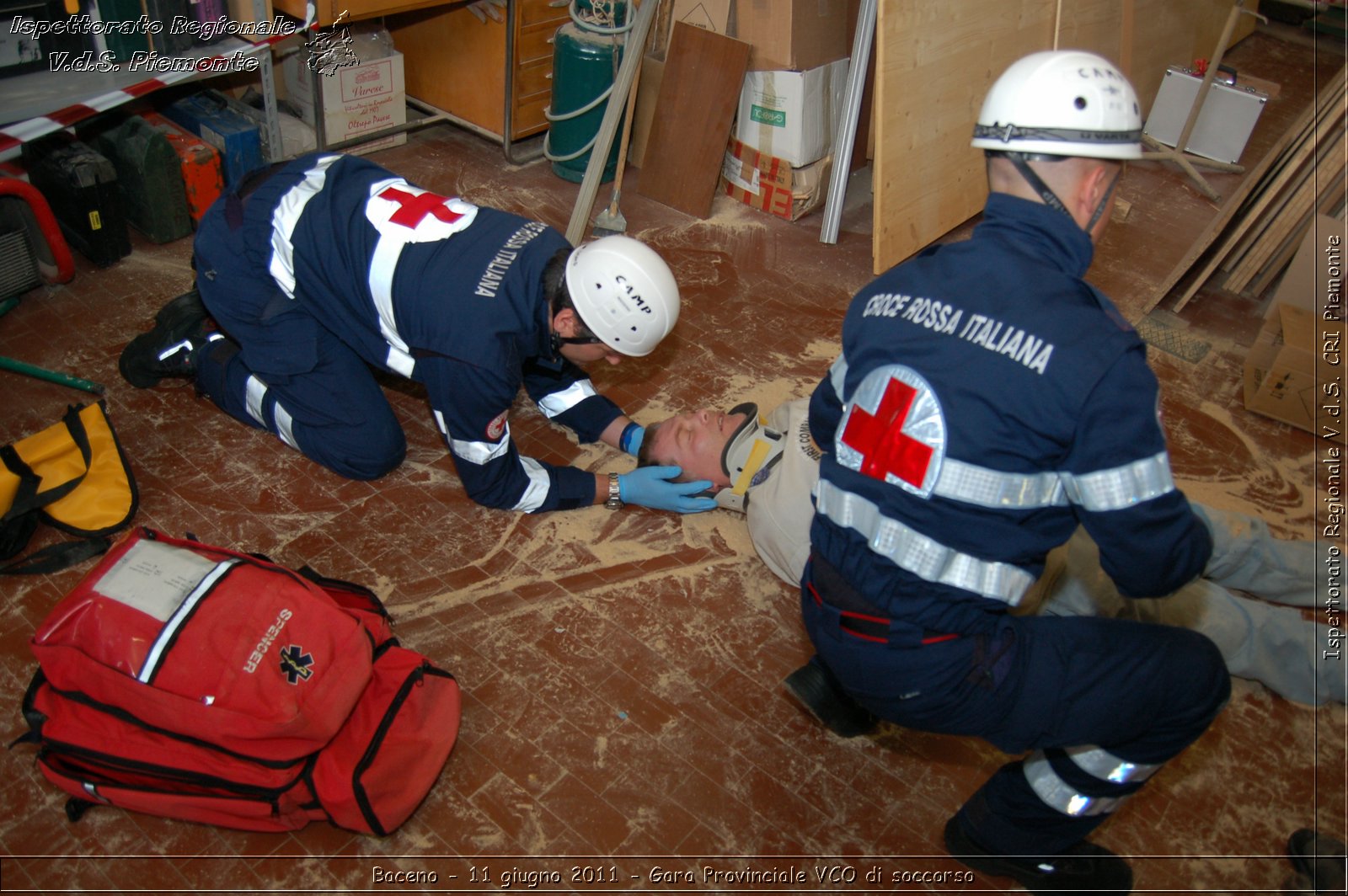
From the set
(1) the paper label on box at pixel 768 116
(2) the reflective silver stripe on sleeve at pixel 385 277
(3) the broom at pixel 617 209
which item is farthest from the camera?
(1) the paper label on box at pixel 768 116

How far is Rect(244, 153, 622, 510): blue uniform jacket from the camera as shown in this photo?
9.34 ft

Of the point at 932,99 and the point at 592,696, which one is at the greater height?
the point at 932,99

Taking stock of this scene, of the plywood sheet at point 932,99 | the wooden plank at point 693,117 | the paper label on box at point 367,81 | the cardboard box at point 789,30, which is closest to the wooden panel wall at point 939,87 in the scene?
the plywood sheet at point 932,99

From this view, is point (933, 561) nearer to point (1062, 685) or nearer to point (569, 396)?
point (1062, 685)

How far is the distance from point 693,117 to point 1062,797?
395 cm

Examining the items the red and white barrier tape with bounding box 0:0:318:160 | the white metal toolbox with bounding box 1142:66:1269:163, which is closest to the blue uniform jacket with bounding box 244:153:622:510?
the red and white barrier tape with bounding box 0:0:318:160

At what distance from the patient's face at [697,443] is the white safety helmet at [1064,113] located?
1.45m

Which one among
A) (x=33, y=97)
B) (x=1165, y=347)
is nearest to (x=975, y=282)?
(x=1165, y=347)

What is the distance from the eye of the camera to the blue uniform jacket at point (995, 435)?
183 centimetres

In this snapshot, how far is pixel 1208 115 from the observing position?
6.42 metres

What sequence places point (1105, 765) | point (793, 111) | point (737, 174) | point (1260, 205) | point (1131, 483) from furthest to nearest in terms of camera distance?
point (737, 174)
point (793, 111)
point (1260, 205)
point (1105, 765)
point (1131, 483)

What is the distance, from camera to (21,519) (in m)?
2.96

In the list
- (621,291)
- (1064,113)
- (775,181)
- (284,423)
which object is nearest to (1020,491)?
(1064,113)

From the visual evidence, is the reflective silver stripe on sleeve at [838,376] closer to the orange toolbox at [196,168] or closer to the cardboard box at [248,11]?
the orange toolbox at [196,168]
